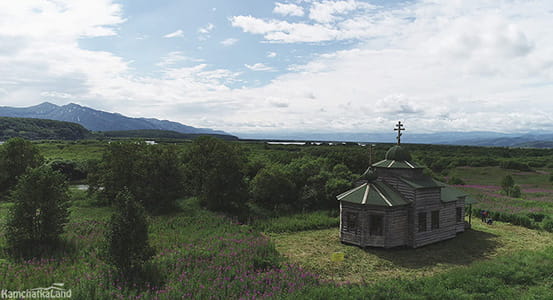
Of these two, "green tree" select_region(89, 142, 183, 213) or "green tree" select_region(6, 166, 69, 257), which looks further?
→ "green tree" select_region(89, 142, 183, 213)

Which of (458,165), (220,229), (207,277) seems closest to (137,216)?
(207,277)

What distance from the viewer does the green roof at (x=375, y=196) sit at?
1981 cm

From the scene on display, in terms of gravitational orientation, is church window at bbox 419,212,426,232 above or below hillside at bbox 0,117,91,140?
below

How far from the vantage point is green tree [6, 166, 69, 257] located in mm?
16109

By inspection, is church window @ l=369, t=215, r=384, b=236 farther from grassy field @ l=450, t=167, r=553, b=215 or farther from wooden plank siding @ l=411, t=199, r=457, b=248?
grassy field @ l=450, t=167, r=553, b=215

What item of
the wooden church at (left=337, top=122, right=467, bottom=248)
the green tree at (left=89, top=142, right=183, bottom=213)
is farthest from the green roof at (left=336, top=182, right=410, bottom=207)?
the green tree at (left=89, top=142, right=183, bottom=213)

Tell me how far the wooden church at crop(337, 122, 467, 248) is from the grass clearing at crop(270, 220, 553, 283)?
2.41 feet

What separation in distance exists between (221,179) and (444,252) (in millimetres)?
18754

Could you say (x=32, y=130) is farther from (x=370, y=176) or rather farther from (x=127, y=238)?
(x=370, y=176)

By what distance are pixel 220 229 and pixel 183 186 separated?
10.2m

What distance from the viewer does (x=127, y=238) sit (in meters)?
13.0

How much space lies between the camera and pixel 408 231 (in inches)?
813

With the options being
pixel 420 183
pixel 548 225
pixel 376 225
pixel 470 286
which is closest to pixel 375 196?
pixel 376 225

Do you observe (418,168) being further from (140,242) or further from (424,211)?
(140,242)
